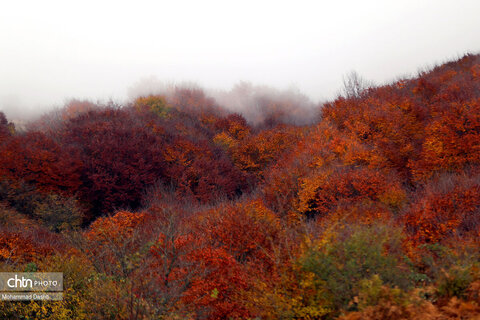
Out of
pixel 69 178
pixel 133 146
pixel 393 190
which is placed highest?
pixel 133 146

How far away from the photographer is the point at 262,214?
66.2ft

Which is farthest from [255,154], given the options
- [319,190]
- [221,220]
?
[221,220]

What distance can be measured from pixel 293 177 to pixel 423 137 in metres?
15.4

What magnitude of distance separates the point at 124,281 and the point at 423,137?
109ft

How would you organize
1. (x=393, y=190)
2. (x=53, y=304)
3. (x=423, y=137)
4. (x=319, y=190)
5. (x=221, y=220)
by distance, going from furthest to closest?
(x=423, y=137) → (x=319, y=190) → (x=393, y=190) → (x=221, y=220) → (x=53, y=304)

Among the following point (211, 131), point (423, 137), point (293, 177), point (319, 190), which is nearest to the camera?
point (319, 190)

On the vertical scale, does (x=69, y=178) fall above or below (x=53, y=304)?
above

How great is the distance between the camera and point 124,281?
9.54 metres

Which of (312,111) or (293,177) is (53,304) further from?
(312,111)

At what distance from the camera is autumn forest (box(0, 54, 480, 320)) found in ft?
24.4

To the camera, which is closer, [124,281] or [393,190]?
[124,281]

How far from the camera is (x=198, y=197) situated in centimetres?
3672

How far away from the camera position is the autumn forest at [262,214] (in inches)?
293

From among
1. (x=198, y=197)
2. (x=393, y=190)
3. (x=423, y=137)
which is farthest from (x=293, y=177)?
(x=423, y=137)
